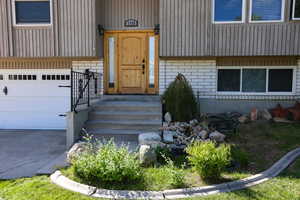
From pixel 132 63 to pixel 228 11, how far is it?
325cm

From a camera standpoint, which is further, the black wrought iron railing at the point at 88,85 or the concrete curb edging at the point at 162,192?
the black wrought iron railing at the point at 88,85

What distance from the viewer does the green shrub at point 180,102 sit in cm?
632

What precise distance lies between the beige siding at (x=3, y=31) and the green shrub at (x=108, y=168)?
5.30m

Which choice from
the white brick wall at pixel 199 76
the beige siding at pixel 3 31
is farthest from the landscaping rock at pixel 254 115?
the beige siding at pixel 3 31

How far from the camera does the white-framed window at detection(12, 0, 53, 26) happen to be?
22.4ft

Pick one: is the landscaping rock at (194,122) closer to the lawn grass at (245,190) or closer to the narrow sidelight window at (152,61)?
the lawn grass at (245,190)

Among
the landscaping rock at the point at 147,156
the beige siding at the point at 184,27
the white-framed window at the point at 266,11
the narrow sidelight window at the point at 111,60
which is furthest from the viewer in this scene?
the narrow sidelight window at the point at 111,60

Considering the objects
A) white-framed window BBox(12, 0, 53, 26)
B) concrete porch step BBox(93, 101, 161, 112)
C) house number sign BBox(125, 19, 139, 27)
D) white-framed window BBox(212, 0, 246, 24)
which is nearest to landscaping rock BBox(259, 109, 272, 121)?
white-framed window BBox(212, 0, 246, 24)

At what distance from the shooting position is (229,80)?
7.24 meters

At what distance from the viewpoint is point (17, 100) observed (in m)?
7.75

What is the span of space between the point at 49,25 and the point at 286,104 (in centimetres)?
763

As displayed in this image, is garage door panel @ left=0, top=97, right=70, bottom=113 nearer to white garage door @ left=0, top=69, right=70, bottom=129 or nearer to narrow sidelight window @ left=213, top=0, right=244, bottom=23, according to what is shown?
white garage door @ left=0, top=69, right=70, bottom=129

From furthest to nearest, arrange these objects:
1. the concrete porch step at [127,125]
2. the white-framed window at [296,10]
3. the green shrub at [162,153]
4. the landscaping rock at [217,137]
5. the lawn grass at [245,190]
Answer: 1. the white-framed window at [296,10]
2. the concrete porch step at [127,125]
3. the landscaping rock at [217,137]
4. the green shrub at [162,153]
5. the lawn grass at [245,190]

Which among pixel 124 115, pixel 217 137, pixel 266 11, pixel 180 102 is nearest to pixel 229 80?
pixel 180 102
